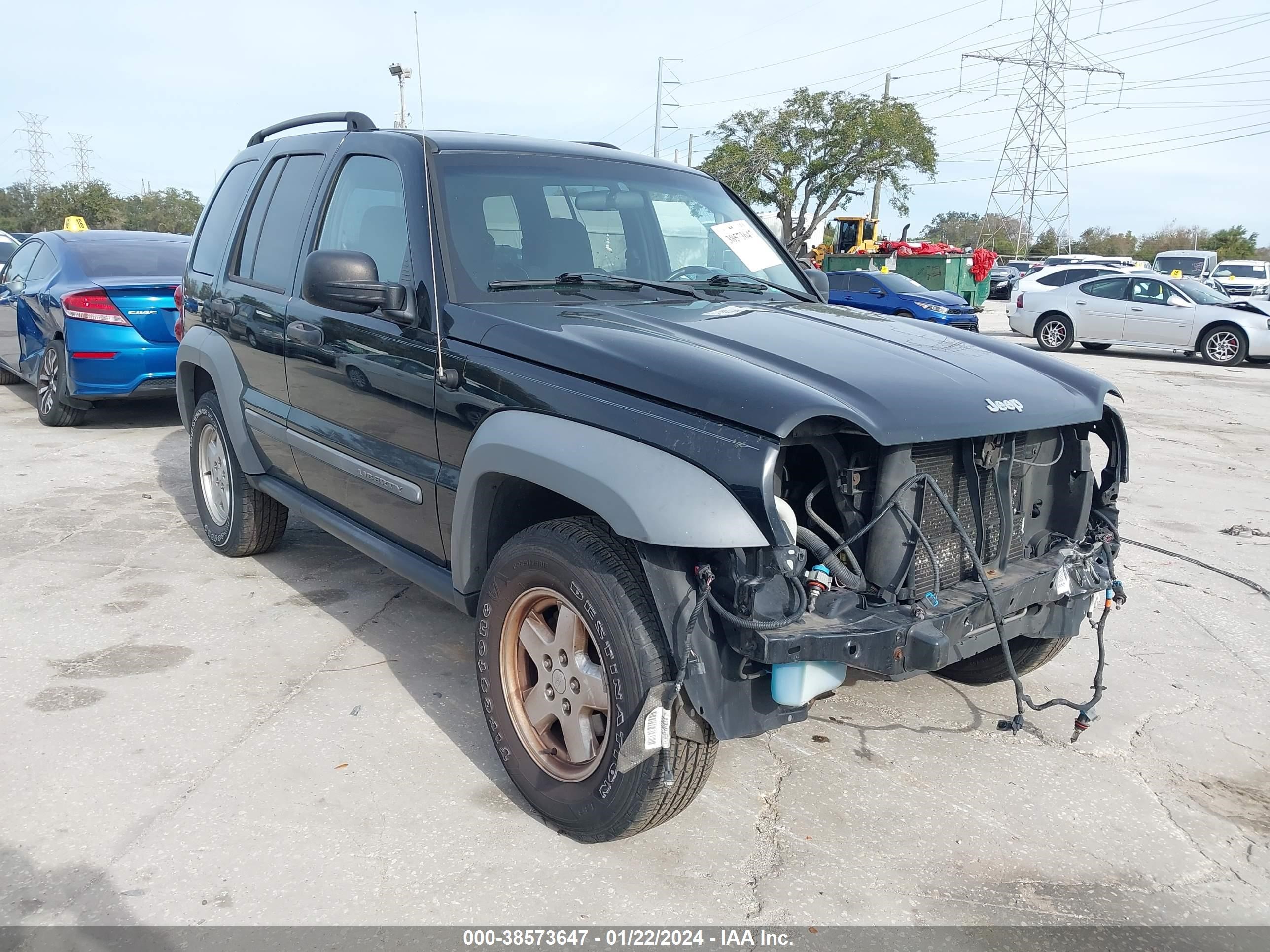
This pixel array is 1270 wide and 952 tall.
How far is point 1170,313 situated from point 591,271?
654 inches

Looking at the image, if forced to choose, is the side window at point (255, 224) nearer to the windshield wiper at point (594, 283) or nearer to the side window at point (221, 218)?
the side window at point (221, 218)

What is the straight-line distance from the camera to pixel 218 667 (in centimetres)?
390

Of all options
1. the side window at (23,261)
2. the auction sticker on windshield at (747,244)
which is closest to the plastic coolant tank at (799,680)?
the auction sticker on windshield at (747,244)

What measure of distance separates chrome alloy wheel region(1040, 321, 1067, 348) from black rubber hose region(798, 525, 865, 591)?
17.4 m

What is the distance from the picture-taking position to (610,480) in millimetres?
2434

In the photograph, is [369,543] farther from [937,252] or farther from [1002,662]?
[937,252]

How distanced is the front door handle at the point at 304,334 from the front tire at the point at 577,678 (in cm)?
143

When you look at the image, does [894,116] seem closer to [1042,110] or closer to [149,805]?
[1042,110]

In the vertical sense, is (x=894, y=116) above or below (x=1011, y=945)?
above

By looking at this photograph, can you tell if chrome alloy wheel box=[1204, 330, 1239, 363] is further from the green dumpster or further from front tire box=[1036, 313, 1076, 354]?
the green dumpster

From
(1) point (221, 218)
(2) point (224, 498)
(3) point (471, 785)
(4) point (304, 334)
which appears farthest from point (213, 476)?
(3) point (471, 785)

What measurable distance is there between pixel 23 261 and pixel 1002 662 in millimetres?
9492

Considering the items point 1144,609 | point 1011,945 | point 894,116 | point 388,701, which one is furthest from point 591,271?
point 894,116

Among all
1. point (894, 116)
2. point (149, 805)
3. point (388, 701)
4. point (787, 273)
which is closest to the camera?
point (149, 805)
